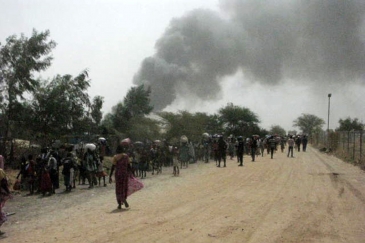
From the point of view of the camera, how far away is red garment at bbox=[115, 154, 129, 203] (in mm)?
10663

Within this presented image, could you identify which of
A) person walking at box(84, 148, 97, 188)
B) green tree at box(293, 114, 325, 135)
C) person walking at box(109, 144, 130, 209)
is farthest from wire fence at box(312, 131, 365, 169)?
green tree at box(293, 114, 325, 135)

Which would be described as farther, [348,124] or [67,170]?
[348,124]

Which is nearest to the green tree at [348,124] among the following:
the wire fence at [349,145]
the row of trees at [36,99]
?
the wire fence at [349,145]

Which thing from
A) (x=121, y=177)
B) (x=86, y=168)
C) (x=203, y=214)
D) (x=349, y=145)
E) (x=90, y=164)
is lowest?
(x=203, y=214)

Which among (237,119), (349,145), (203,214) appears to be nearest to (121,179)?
(203,214)

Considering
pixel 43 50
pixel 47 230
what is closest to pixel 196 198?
pixel 47 230

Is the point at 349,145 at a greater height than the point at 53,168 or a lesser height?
greater

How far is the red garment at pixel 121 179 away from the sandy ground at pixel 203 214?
1.30 ft

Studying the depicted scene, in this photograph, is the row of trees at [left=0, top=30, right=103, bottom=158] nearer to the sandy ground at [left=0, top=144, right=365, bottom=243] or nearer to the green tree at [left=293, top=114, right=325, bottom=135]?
the sandy ground at [left=0, top=144, right=365, bottom=243]

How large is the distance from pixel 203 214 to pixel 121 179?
2.42 metres

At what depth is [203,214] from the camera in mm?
9453

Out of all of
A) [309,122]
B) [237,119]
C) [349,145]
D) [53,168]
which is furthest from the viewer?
[309,122]

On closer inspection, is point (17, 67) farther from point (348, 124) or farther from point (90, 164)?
point (348, 124)

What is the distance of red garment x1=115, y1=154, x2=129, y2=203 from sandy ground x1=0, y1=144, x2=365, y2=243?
1.30ft
